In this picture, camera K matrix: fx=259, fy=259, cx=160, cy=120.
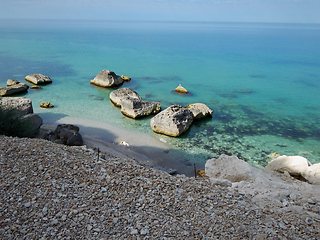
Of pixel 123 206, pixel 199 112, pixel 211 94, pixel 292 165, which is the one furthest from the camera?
pixel 211 94

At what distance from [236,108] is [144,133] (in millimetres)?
9914

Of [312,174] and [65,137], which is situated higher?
Answer: [312,174]

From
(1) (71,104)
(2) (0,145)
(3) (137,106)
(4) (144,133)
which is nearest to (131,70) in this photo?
(1) (71,104)

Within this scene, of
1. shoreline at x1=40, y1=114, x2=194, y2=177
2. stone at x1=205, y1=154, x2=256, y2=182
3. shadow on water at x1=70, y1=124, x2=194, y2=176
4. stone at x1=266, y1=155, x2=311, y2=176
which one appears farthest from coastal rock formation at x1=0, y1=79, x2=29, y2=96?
stone at x1=266, y1=155, x2=311, y2=176

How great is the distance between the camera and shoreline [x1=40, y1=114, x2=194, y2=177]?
13.7 m

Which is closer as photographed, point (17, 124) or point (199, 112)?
point (17, 124)

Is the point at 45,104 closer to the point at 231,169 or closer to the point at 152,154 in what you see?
the point at 152,154

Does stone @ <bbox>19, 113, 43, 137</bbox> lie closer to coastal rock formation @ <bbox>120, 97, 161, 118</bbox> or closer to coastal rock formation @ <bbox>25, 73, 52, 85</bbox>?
coastal rock formation @ <bbox>120, 97, 161, 118</bbox>

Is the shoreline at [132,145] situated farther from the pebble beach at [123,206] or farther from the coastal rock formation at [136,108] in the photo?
the pebble beach at [123,206]

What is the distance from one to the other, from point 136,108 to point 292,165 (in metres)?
11.5

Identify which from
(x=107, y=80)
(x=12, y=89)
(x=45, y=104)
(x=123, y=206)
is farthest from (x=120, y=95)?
(x=123, y=206)

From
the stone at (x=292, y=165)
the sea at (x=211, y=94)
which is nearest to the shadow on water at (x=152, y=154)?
the sea at (x=211, y=94)

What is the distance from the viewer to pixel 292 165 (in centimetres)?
1180

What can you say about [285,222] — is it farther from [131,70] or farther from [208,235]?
[131,70]
